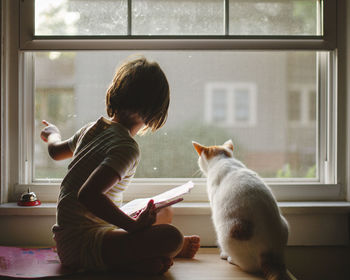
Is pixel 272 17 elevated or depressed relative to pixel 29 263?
elevated

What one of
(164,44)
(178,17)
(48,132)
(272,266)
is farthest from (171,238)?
(178,17)

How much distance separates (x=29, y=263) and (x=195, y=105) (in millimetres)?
831

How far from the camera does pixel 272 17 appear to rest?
138cm

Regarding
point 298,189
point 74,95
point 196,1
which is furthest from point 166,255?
point 196,1

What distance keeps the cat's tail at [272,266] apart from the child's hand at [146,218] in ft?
1.11

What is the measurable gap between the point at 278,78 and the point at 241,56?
178 mm

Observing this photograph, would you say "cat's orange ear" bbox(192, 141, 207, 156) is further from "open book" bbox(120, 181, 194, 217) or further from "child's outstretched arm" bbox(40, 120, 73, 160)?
"child's outstretched arm" bbox(40, 120, 73, 160)

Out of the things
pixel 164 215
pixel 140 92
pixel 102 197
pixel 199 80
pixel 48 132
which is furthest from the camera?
pixel 199 80

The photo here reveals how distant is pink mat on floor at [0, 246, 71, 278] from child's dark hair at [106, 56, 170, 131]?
506 mm

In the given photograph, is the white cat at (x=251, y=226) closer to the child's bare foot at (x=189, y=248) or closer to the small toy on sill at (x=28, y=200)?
the child's bare foot at (x=189, y=248)

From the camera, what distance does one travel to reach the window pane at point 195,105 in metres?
1.43

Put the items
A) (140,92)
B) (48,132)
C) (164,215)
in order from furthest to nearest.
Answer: (48,132)
(164,215)
(140,92)

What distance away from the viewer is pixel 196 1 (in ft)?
4.53

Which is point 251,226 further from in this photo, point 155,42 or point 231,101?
point 155,42
